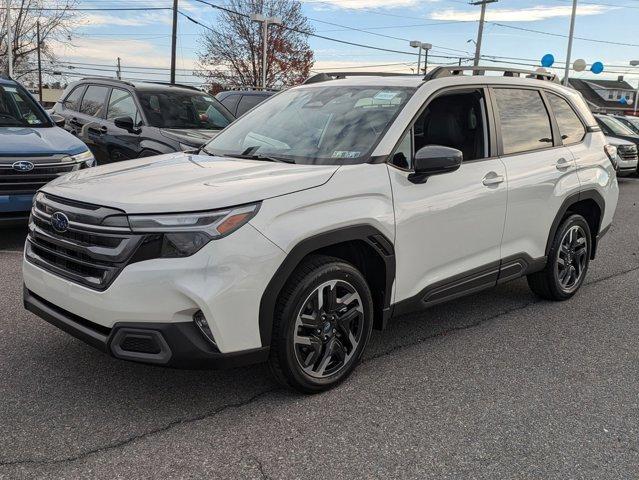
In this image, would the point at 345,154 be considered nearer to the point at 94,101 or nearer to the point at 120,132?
the point at 120,132

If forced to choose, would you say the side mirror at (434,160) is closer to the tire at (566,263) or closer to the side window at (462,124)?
the side window at (462,124)

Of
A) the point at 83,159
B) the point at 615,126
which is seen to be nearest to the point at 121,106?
the point at 83,159

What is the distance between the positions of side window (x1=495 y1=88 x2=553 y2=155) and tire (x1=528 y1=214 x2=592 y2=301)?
793 mm

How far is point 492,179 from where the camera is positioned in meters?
4.15

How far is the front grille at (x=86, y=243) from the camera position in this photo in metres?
2.81

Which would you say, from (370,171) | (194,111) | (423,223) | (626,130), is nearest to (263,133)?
(370,171)

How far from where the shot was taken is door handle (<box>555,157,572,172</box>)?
4.80 meters

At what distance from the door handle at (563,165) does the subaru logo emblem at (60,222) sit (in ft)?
12.1

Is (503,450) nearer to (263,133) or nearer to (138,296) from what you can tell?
(138,296)

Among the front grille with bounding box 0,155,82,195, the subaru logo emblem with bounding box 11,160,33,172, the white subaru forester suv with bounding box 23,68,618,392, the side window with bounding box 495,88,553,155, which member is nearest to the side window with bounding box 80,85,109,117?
the front grille with bounding box 0,155,82,195

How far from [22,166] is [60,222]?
346 cm

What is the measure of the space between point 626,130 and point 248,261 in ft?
55.5

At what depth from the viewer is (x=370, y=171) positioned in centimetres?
343

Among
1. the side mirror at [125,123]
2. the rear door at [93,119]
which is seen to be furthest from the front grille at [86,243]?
the rear door at [93,119]
